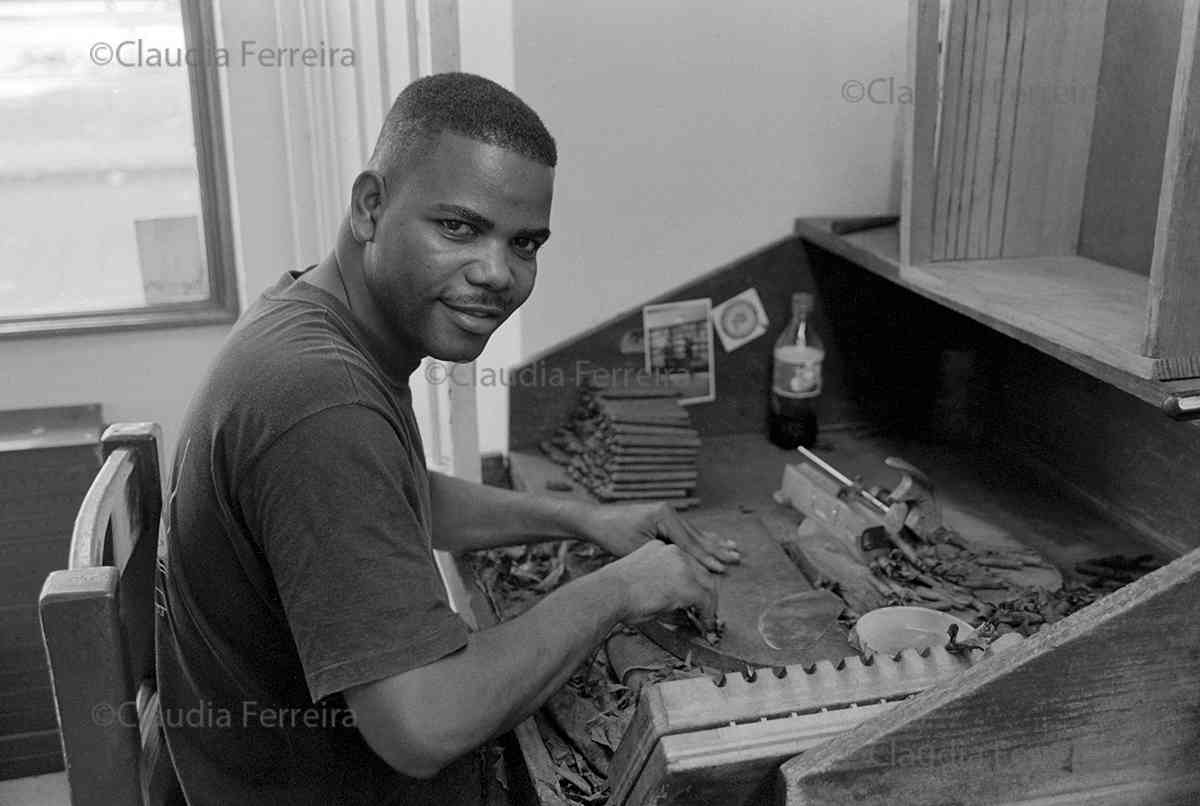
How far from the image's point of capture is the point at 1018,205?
1735 millimetres

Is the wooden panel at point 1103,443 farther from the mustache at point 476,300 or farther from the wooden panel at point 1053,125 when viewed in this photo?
the mustache at point 476,300

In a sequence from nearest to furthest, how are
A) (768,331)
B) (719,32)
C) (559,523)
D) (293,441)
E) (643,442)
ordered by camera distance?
(293,441) < (559,523) < (643,442) < (719,32) < (768,331)

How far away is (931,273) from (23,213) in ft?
8.34

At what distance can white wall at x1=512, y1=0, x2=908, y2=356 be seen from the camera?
196 cm

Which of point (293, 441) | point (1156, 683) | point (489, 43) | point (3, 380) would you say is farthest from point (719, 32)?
point (3, 380)

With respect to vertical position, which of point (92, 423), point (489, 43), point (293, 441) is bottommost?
point (92, 423)

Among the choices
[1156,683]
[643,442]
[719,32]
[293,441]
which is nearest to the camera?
[1156,683]

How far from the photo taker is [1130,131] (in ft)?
5.45

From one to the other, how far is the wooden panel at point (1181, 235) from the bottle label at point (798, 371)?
0.91 meters

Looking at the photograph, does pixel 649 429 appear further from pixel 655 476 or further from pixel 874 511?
pixel 874 511

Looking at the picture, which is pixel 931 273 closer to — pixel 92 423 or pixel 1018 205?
pixel 1018 205

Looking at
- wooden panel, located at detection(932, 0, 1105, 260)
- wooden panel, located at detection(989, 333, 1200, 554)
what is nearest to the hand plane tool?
wooden panel, located at detection(989, 333, 1200, 554)

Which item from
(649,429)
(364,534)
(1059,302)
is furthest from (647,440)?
(364,534)

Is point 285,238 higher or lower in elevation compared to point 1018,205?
lower
